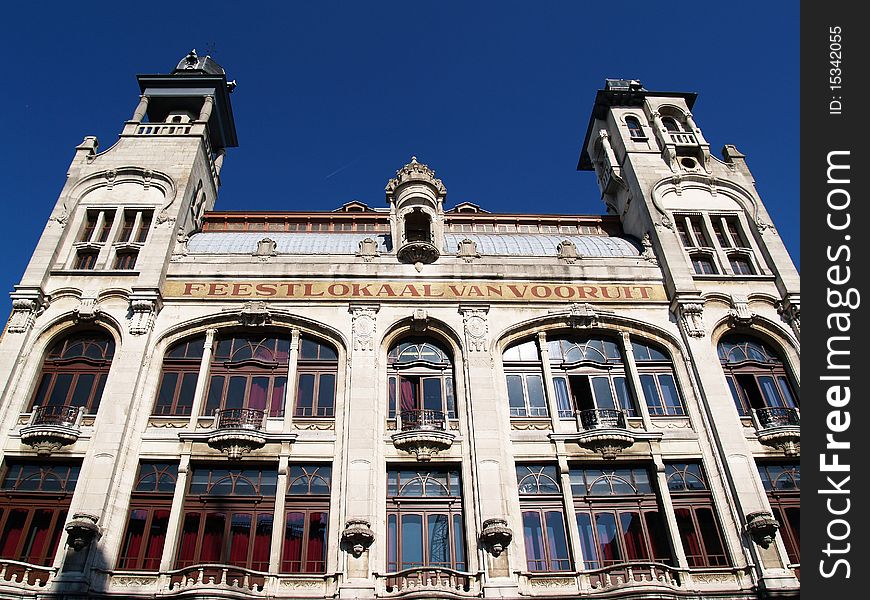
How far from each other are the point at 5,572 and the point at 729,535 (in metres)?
25.0

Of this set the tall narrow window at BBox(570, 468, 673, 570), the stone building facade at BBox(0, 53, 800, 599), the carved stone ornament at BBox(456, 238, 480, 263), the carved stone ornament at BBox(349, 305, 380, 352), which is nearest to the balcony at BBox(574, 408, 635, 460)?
the stone building facade at BBox(0, 53, 800, 599)

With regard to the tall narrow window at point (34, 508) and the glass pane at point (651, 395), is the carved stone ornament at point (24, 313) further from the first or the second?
the glass pane at point (651, 395)

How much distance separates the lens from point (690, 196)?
122 feet

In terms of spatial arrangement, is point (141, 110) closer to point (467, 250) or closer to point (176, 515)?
point (467, 250)

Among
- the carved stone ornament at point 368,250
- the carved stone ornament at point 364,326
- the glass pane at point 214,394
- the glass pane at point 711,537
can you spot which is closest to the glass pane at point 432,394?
the carved stone ornament at point 364,326

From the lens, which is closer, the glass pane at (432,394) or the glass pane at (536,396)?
the glass pane at (536,396)

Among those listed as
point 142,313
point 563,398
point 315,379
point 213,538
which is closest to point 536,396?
point 563,398

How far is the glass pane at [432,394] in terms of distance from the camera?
28.7 m

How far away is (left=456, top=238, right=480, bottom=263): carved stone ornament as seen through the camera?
3341 centimetres

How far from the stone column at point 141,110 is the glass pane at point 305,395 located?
21.5m

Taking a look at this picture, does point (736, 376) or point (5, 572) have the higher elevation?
point (736, 376)

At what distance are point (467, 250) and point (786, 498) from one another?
1747cm
